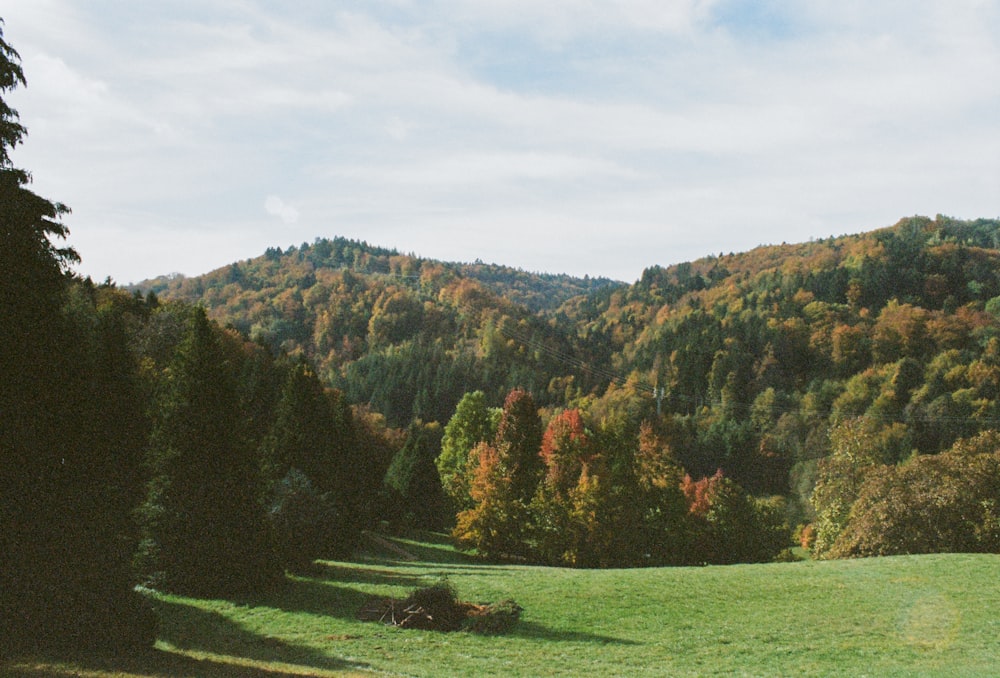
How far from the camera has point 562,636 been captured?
21391 mm

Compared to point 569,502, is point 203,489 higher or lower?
higher

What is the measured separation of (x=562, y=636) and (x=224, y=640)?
9.13m

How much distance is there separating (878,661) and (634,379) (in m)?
132

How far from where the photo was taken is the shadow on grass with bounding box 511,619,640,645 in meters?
21.0

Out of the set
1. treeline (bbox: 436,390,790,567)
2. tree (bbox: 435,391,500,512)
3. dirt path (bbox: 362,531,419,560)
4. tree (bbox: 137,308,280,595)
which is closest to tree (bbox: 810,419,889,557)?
treeline (bbox: 436,390,790,567)

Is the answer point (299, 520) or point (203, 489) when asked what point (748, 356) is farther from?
point (203, 489)

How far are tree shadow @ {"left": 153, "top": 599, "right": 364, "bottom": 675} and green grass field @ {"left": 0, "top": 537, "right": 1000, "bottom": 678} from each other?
0.05 m

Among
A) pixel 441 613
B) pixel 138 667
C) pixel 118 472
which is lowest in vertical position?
pixel 441 613

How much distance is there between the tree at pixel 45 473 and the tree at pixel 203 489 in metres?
6.78

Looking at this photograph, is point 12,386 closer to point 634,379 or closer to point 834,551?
point 834,551

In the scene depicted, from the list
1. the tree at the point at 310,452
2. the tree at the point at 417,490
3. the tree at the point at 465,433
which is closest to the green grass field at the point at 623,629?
the tree at the point at 310,452

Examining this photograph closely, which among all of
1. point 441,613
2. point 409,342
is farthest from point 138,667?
point 409,342

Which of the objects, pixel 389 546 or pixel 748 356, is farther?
pixel 748 356

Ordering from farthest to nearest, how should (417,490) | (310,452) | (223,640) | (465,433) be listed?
(465,433) → (417,490) → (310,452) → (223,640)
